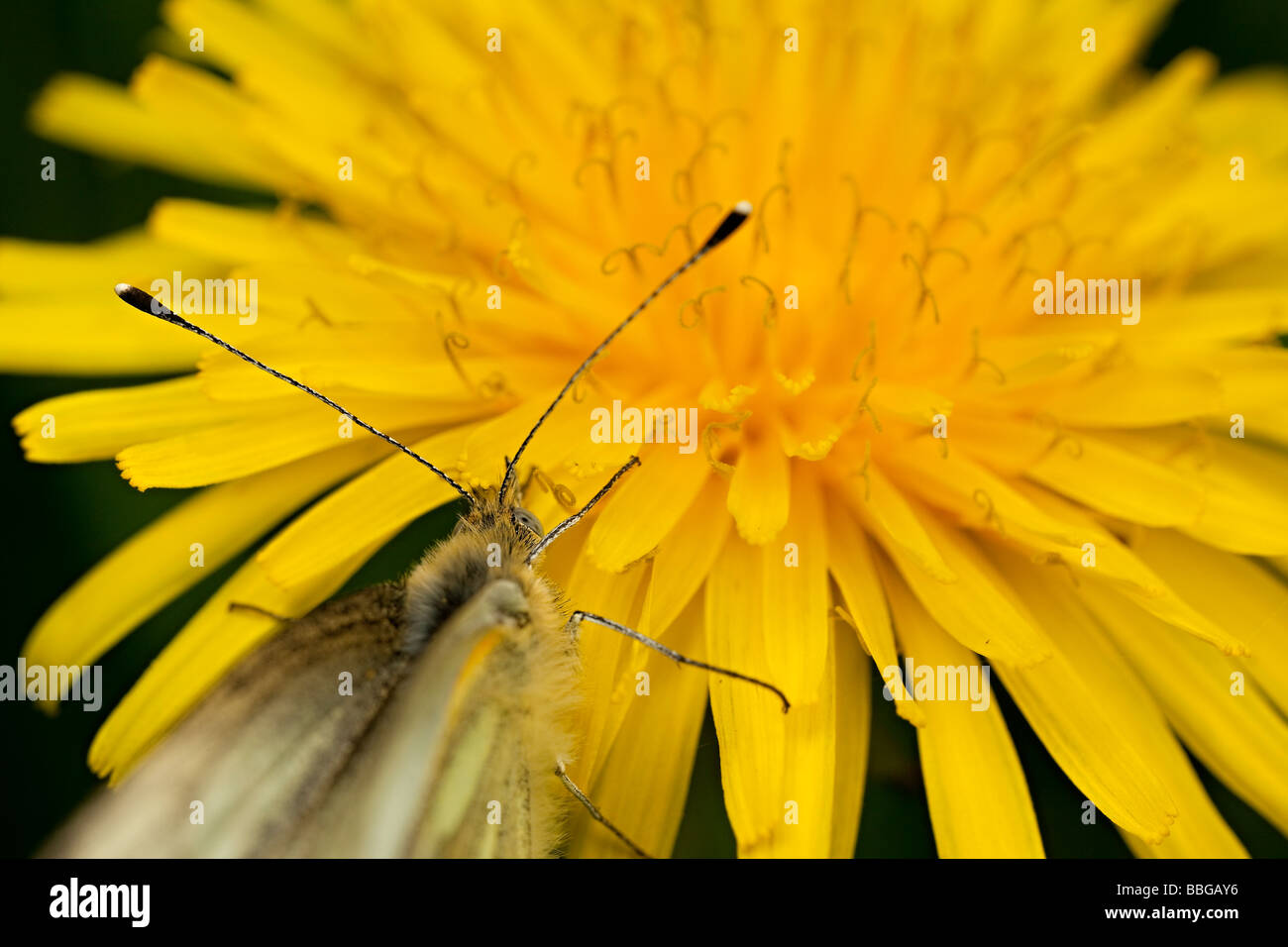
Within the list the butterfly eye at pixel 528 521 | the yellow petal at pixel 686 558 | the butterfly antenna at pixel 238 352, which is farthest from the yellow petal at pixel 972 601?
the butterfly antenna at pixel 238 352

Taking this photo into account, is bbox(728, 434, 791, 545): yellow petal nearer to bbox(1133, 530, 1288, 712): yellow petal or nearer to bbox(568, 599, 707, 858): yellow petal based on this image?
→ bbox(568, 599, 707, 858): yellow petal

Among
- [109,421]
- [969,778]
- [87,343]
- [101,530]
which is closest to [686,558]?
[969,778]

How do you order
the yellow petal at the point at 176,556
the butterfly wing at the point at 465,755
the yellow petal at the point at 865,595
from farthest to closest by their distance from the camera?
the yellow petal at the point at 176,556
the yellow petal at the point at 865,595
the butterfly wing at the point at 465,755

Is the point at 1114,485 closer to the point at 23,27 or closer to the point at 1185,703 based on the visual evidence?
the point at 1185,703

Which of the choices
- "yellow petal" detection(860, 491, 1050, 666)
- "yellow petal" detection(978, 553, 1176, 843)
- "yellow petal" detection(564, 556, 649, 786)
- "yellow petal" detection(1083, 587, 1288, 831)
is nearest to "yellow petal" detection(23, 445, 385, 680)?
"yellow petal" detection(564, 556, 649, 786)

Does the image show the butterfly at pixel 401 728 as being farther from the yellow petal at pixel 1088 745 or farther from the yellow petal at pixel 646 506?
the yellow petal at pixel 1088 745

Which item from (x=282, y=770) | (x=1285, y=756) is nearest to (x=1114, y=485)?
(x=1285, y=756)

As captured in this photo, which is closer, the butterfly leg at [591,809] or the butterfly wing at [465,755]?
the butterfly wing at [465,755]

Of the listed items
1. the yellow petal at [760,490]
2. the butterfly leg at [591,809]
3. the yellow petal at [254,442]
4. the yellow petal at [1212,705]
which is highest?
the yellow petal at [254,442]
